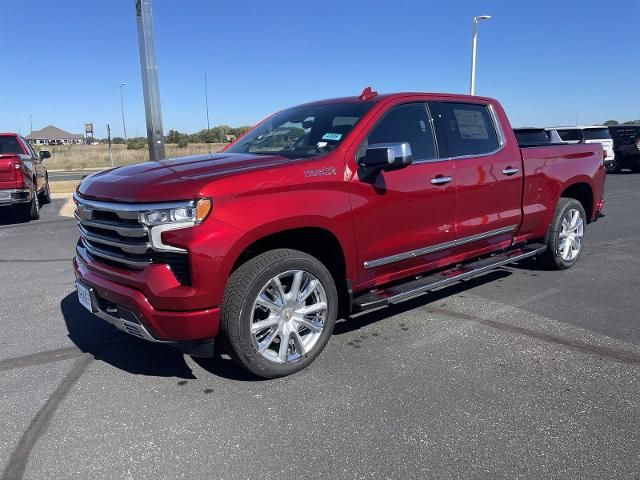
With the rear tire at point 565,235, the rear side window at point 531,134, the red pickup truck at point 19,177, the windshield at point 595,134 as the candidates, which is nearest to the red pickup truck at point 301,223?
the rear tire at point 565,235

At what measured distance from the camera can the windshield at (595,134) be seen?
1847 centimetres

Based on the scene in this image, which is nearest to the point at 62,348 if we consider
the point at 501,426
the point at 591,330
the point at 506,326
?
the point at 501,426

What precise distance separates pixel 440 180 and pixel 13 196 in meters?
8.42

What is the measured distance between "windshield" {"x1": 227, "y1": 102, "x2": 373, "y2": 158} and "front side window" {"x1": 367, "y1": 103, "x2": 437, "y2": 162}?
0.65 feet

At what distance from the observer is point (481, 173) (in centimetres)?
473

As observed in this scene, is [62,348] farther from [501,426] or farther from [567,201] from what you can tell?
[567,201]

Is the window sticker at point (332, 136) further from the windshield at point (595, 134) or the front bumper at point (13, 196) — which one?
the windshield at point (595, 134)

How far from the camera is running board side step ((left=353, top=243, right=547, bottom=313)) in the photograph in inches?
152

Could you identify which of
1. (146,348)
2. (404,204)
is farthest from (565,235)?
(146,348)

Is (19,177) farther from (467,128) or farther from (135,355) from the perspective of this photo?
(467,128)

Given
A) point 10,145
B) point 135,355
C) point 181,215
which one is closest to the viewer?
point 181,215

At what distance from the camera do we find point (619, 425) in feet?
9.40

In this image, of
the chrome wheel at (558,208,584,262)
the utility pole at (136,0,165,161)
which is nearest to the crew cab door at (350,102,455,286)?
the chrome wheel at (558,208,584,262)

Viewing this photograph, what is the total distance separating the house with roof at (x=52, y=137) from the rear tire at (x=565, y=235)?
122067 mm
